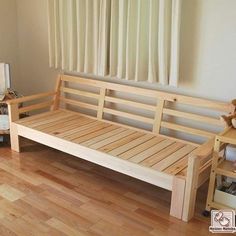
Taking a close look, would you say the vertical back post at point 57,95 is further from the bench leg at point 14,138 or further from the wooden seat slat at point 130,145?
the wooden seat slat at point 130,145

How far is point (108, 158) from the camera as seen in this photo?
8.13ft

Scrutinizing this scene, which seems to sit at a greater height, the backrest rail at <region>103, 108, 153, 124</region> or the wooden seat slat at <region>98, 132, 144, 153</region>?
the backrest rail at <region>103, 108, 153, 124</region>

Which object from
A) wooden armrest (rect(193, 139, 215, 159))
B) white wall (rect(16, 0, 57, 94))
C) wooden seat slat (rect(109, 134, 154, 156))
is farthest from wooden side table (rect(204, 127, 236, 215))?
white wall (rect(16, 0, 57, 94))

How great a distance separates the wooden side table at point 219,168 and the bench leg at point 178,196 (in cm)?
21

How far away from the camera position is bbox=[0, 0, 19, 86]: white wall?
12.5 feet

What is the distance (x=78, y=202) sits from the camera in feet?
7.94

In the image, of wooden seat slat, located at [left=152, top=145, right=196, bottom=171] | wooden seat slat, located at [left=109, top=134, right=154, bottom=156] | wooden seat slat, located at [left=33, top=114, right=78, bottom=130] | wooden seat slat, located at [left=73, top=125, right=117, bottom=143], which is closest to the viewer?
wooden seat slat, located at [left=152, top=145, right=196, bottom=171]

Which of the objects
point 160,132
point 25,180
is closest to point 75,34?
point 160,132

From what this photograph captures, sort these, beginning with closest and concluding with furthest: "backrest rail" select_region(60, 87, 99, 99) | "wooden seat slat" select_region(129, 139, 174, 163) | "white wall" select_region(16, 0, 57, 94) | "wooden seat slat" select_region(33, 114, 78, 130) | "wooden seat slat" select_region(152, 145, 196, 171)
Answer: "wooden seat slat" select_region(152, 145, 196, 171)
"wooden seat slat" select_region(129, 139, 174, 163)
"wooden seat slat" select_region(33, 114, 78, 130)
"backrest rail" select_region(60, 87, 99, 99)
"white wall" select_region(16, 0, 57, 94)

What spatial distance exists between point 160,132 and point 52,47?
1519 mm

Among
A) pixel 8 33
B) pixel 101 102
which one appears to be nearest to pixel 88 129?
pixel 101 102

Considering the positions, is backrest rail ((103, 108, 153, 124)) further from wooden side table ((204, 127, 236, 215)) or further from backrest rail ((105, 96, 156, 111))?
wooden side table ((204, 127, 236, 215))

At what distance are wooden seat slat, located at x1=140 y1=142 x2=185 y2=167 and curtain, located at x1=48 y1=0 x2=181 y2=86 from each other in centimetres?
51

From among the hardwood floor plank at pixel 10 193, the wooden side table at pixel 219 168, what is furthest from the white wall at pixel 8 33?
the wooden side table at pixel 219 168
